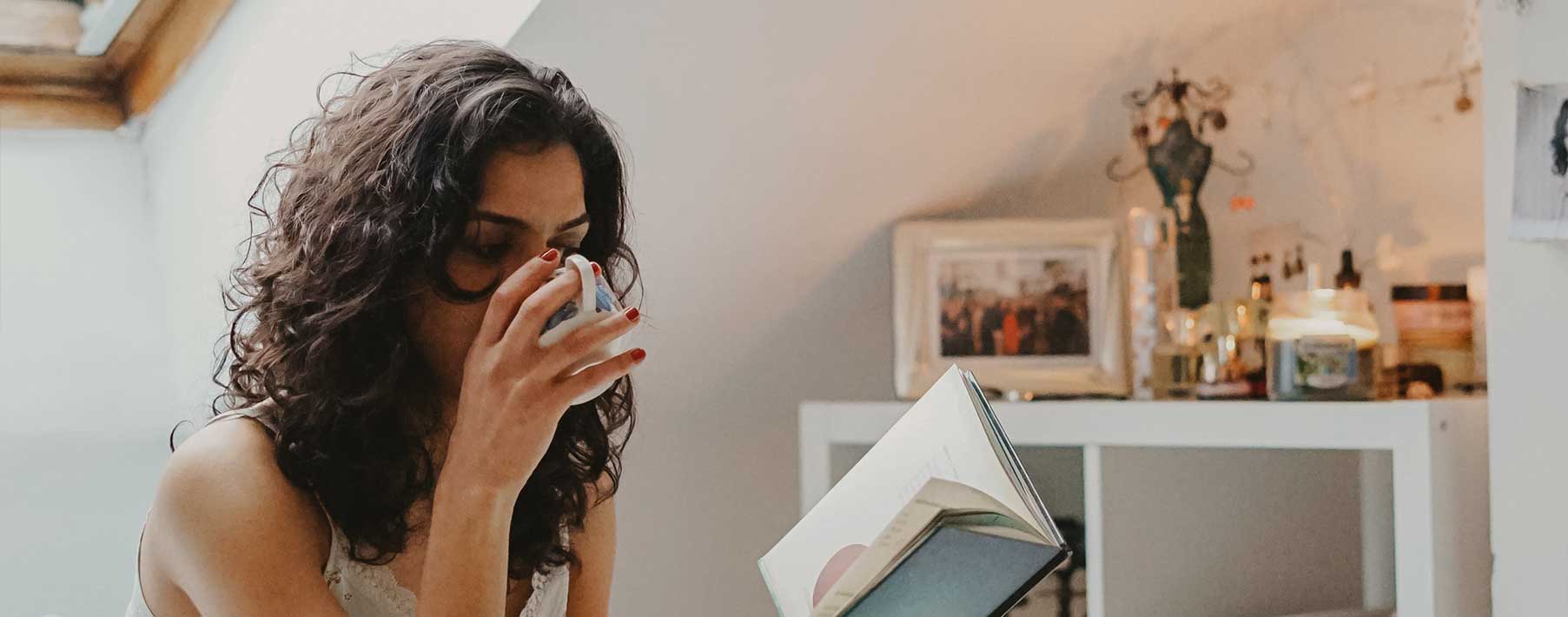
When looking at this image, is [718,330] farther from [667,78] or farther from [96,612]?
[96,612]

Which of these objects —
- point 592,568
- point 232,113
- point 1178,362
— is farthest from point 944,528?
point 232,113

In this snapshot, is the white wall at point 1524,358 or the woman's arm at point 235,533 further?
the white wall at point 1524,358

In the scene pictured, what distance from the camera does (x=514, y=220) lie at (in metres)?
0.96

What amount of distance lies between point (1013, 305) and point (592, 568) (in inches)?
30.2

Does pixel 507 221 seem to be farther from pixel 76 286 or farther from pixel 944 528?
pixel 76 286

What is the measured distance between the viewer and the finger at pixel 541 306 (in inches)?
33.6

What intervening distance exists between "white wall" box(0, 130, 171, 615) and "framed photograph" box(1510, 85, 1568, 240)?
4.88 ft

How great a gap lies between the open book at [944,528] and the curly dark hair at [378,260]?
328 mm

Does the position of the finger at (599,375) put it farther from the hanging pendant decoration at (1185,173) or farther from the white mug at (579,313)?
the hanging pendant decoration at (1185,173)

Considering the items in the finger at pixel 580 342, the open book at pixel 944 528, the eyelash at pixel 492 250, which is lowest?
the open book at pixel 944 528

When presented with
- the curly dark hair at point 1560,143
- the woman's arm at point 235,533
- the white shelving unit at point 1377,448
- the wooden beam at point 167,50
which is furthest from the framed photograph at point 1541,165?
the wooden beam at point 167,50

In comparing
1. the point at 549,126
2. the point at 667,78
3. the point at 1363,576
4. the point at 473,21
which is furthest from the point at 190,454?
the point at 1363,576

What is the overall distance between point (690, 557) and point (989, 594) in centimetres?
121

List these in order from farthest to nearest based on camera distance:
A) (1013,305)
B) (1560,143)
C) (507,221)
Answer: (1013,305), (1560,143), (507,221)
